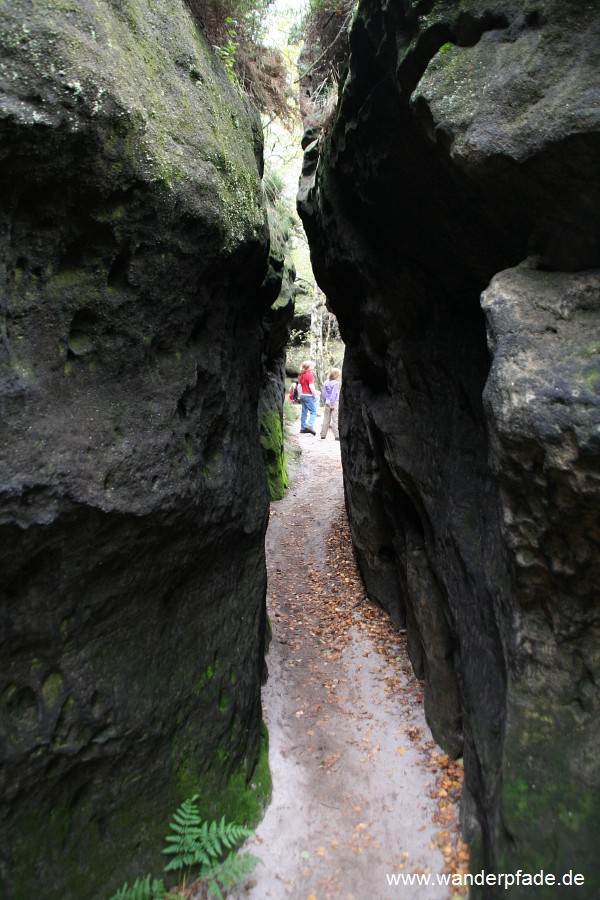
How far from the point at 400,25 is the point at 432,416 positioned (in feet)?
12.4

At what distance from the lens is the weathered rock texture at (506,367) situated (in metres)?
3.33

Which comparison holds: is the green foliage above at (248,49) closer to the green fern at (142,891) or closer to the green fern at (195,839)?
the green fern at (195,839)

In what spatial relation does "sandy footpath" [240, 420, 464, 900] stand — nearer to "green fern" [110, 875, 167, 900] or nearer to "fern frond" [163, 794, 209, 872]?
"fern frond" [163, 794, 209, 872]

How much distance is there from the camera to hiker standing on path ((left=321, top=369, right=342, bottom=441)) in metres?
18.0

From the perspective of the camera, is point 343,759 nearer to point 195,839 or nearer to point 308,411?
point 195,839

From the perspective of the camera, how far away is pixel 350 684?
278 inches

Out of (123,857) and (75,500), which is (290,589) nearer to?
(123,857)

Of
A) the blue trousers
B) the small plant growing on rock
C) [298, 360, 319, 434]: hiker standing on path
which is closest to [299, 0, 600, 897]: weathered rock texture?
the small plant growing on rock

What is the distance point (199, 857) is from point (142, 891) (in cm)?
49

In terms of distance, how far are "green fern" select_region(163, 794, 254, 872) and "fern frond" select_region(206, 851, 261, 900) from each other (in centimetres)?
10

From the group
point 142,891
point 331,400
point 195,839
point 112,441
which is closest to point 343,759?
point 195,839

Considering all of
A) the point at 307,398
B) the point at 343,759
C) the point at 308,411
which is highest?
the point at 307,398

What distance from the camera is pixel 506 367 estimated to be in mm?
3488

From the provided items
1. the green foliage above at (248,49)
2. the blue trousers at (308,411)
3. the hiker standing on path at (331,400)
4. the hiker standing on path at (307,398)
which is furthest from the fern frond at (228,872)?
the blue trousers at (308,411)
